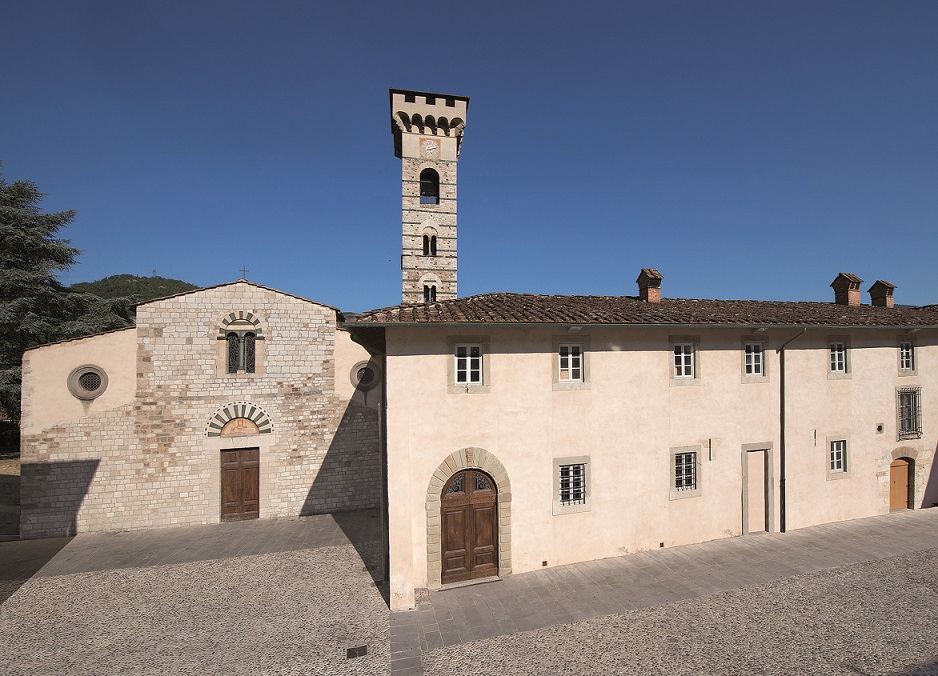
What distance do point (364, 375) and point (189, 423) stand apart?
5656mm

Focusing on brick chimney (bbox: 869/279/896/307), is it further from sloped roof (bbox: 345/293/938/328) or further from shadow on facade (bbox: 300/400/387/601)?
shadow on facade (bbox: 300/400/387/601)

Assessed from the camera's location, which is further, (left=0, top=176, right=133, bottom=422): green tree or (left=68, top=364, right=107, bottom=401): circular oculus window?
(left=0, top=176, right=133, bottom=422): green tree

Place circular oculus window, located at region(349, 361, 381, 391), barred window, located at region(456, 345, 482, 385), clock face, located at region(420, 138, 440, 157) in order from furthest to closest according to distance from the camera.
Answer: clock face, located at region(420, 138, 440, 157) → circular oculus window, located at region(349, 361, 381, 391) → barred window, located at region(456, 345, 482, 385)

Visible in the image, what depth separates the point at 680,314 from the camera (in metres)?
10.6

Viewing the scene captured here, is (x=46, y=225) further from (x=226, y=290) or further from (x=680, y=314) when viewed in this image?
(x=680, y=314)

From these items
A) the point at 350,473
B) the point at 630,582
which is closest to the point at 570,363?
the point at 630,582

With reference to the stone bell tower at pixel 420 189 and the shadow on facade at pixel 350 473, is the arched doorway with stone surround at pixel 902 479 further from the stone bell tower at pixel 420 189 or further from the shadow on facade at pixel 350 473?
the stone bell tower at pixel 420 189

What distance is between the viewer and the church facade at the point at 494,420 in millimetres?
8492

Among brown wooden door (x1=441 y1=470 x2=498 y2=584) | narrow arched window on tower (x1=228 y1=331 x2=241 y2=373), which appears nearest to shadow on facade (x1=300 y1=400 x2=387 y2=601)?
narrow arched window on tower (x1=228 y1=331 x2=241 y2=373)

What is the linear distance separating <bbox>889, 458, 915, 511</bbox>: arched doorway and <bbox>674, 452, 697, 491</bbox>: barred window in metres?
7.72

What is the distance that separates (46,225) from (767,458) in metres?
30.9

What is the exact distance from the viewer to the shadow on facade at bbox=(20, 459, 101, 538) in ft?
38.2

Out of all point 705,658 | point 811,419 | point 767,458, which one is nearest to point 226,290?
point 705,658

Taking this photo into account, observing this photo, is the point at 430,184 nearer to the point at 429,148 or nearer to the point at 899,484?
the point at 429,148
